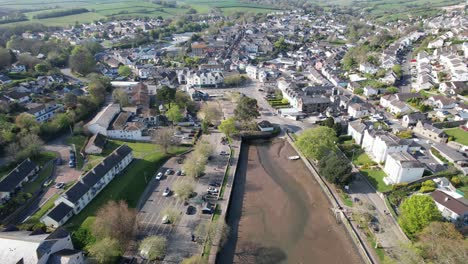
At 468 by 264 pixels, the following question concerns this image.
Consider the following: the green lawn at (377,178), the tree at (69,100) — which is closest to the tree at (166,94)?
the tree at (69,100)

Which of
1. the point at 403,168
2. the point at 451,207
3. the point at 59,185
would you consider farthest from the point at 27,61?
the point at 451,207

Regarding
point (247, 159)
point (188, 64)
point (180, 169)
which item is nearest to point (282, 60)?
point (188, 64)

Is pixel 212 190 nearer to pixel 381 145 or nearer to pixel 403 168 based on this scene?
pixel 403 168

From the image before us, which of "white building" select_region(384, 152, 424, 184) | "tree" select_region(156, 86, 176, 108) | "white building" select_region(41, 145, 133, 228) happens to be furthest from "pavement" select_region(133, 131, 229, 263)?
"white building" select_region(384, 152, 424, 184)

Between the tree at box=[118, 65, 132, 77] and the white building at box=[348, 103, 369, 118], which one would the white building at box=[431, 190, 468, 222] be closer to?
the white building at box=[348, 103, 369, 118]

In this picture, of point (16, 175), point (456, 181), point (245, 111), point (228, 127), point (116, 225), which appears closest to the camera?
point (116, 225)

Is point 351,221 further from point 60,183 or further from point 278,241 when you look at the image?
point 60,183
